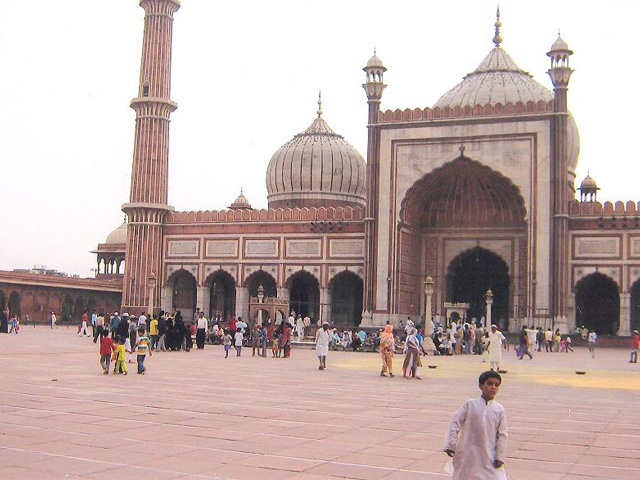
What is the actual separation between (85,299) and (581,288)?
2373 cm

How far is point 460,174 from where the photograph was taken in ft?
105

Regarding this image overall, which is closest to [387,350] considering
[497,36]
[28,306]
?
[497,36]

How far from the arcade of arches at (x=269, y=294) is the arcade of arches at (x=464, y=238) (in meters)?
2.66

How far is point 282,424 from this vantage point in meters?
8.17

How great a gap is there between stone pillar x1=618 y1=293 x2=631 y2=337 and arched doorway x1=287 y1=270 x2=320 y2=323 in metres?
11.7

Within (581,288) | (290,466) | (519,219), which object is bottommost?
(290,466)

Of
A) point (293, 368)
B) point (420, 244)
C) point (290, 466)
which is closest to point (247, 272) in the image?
point (420, 244)

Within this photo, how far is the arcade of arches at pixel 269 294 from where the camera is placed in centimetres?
3397

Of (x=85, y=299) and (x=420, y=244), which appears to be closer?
(x=420, y=244)

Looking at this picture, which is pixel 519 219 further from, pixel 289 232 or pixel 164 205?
pixel 164 205

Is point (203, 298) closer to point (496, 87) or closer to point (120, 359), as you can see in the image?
point (496, 87)

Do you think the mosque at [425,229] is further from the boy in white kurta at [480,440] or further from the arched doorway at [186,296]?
the boy in white kurta at [480,440]

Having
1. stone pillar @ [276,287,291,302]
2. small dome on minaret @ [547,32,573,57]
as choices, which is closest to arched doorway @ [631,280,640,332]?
small dome on minaret @ [547,32,573,57]

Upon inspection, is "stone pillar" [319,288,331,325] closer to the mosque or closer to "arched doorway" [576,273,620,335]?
the mosque
